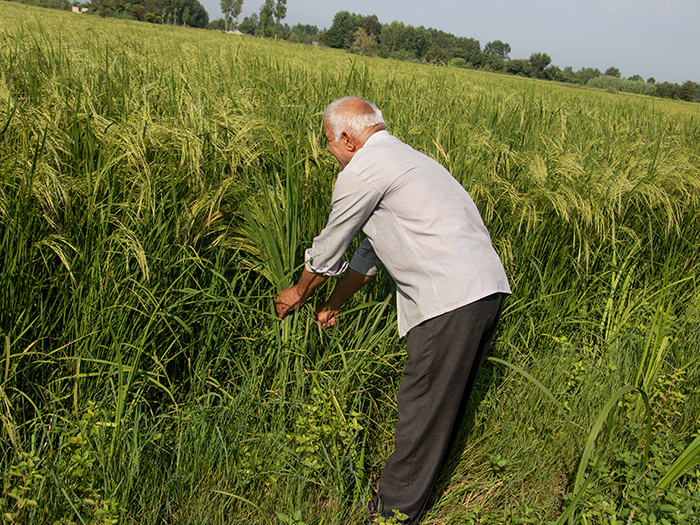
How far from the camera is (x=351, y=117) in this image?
6.06 feet

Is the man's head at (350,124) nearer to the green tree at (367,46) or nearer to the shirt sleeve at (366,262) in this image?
the shirt sleeve at (366,262)

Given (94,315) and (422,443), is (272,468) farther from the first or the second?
(94,315)

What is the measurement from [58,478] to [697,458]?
7.42ft

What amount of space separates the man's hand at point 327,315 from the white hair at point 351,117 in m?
0.84

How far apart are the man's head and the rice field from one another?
29 centimetres

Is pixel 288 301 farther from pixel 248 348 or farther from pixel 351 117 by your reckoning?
pixel 351 117

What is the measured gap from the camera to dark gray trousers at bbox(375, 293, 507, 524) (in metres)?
1.67

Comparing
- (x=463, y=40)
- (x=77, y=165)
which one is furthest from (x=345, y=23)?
(x=77, y=165)

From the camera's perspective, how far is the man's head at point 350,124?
1.85 meters

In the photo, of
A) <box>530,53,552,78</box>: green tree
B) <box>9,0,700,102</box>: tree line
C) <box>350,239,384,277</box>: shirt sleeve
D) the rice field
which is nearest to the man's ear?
the rice field

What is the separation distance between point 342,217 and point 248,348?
2.70 ft

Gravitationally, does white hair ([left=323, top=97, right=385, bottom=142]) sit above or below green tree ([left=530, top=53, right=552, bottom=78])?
below

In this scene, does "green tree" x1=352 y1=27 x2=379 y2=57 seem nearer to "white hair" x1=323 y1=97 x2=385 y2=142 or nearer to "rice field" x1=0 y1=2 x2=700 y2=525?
"rice field" x1=0 y1=2 x2=700 y2=525

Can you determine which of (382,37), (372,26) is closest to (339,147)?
(382,37)
